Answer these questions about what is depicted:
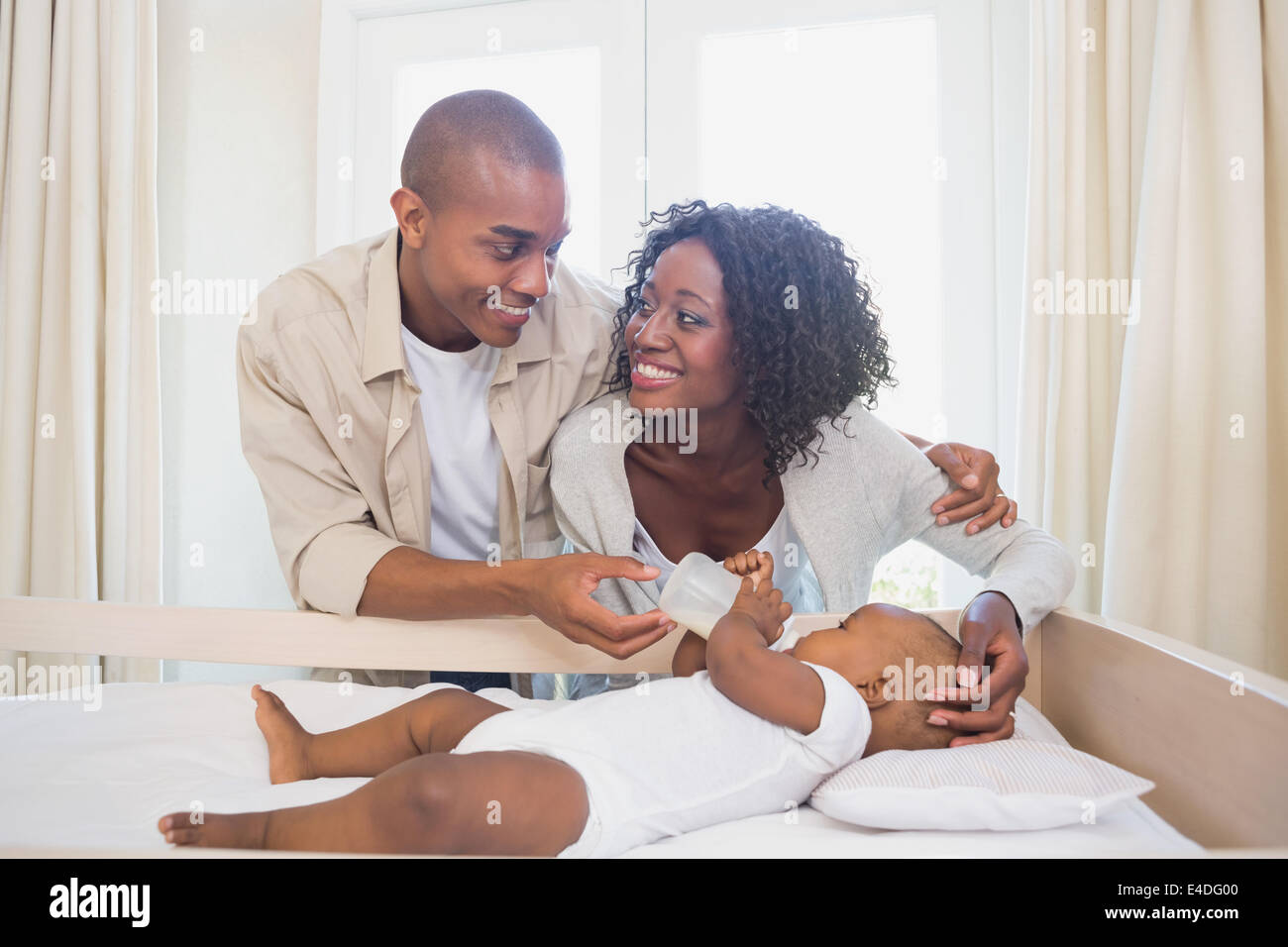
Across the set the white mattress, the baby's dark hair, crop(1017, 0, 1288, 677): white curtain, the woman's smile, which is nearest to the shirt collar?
the woman's smile

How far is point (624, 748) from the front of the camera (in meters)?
0.93

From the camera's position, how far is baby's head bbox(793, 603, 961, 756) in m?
1.09

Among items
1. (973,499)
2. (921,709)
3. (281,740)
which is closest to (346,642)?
(281,740)

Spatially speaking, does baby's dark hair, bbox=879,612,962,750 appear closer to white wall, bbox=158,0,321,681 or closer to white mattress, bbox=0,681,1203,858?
white mattress, bbox=0,681,1203,858

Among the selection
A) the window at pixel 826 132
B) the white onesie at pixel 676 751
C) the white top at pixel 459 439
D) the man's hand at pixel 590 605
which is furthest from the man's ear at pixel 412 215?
the window at pixel 826 132

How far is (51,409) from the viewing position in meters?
2.33

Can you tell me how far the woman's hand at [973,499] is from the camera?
1362mm

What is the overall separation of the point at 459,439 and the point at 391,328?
0.72ft

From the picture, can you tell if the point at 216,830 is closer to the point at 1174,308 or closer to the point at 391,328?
the point at 391,328

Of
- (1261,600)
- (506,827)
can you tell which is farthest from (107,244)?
(1261,600)

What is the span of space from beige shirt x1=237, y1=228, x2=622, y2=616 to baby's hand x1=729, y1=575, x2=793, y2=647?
1.66 ft

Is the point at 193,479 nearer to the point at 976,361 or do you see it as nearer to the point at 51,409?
the point at 51,409

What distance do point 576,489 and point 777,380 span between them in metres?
0.35

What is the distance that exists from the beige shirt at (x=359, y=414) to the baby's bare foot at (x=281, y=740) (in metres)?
0.19
